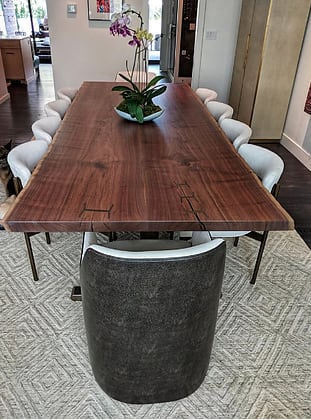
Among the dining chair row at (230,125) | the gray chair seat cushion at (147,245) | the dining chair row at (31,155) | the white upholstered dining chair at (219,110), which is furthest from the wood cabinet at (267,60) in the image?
the gray chair seat cushion at (147,245)

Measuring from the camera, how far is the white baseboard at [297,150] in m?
3.82

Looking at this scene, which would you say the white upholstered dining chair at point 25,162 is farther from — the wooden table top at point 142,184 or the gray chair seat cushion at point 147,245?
the gray chair seat cushion at point 147,245

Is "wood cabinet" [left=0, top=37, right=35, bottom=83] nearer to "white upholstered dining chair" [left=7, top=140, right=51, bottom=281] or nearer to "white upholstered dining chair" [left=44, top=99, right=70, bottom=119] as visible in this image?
"white upholstered dining chair" [left=44, top=99, right=70, bottom=119]

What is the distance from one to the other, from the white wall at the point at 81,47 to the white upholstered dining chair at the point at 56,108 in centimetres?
259

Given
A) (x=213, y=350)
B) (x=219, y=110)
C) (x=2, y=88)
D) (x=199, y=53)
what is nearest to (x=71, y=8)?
(x=2, y=88)

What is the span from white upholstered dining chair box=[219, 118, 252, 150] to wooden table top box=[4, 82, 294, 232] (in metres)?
0.16

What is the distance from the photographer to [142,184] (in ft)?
5.03

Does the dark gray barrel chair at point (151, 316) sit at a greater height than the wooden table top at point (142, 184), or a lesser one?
lesser

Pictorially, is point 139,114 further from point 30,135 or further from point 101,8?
point 101,8

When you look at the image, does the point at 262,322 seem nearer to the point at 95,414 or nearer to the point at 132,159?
the point at 95,414

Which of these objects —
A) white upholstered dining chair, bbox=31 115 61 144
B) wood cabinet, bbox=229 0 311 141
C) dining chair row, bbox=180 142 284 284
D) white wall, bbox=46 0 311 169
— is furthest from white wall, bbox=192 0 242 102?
dining chair row, bbox=180 142 284 284

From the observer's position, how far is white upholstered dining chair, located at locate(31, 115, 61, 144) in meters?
2.22

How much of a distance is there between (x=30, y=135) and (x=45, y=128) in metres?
2.20

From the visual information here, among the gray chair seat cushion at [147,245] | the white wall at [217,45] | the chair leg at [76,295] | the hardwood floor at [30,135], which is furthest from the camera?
the white wall at [217,45]
